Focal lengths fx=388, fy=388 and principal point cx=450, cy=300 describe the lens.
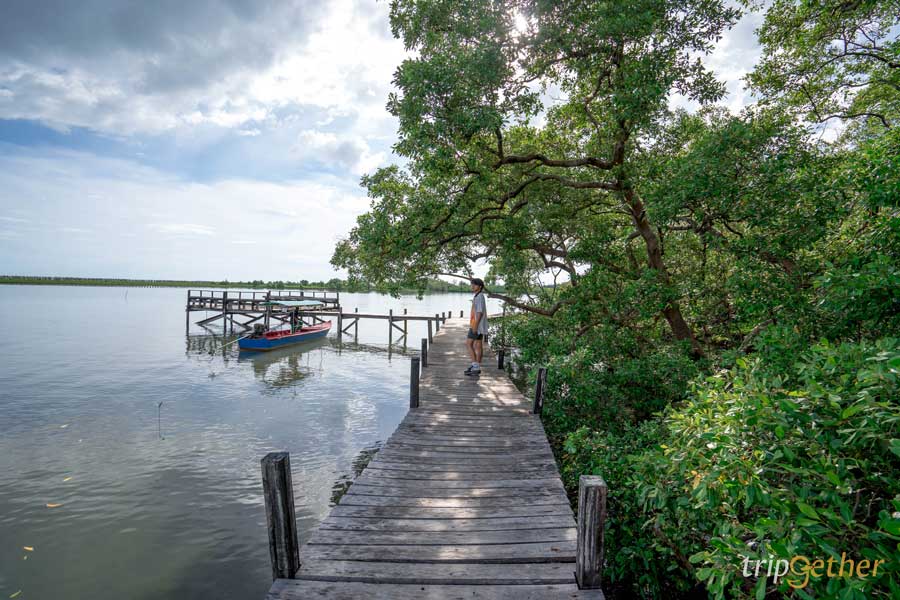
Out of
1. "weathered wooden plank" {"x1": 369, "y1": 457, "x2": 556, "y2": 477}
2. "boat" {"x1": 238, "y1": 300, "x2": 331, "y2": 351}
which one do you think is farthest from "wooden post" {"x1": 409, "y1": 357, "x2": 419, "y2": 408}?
"boat" {"x1": 238, "y1": 300, "x2": 331, "y2": 351}

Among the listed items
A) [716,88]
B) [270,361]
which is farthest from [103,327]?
[716,88]

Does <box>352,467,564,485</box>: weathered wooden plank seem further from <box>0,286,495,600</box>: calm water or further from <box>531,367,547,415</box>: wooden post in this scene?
<box>0,286,495,600</box>: calm water

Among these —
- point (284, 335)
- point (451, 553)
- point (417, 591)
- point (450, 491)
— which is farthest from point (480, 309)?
point (284, 335)

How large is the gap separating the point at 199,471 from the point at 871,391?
12103mm

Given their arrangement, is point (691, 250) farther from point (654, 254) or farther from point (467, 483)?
point (467, 483)

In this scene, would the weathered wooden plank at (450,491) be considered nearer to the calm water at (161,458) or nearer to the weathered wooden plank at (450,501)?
the weathered wooden plank at (450,501)

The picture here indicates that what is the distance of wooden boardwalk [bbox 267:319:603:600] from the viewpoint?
3.47 meters

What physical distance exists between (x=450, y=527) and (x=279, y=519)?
5.94ft

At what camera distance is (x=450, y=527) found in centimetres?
429

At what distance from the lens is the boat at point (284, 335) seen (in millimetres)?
25531

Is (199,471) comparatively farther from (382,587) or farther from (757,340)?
(757,340)

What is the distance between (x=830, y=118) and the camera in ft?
31.6

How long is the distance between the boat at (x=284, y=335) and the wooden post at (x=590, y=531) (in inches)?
1022

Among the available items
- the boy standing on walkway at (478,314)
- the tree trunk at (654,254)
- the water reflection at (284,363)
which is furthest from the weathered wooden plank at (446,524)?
the water reflection at (284,363)
